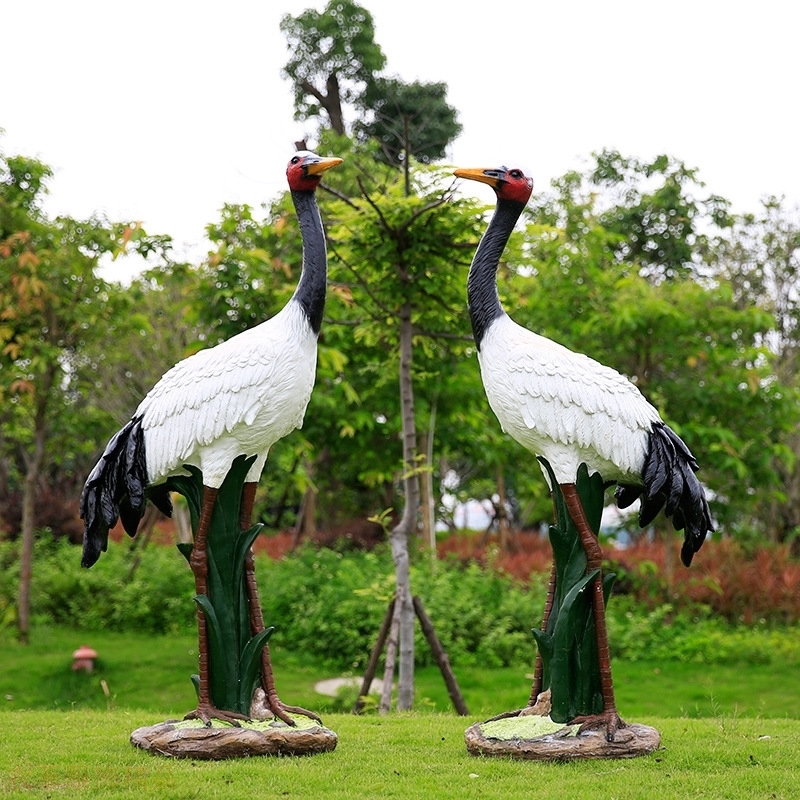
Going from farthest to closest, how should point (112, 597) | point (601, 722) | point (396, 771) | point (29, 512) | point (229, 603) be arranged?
point (112, 597) → point (29, 512) → point (229, 603) → point (601, 722) → point (396, 771)

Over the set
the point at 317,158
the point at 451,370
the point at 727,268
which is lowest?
the point at 451,370

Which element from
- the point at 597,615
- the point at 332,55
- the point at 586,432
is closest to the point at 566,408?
the point at 586,432

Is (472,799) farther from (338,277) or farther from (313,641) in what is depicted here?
(313,641)

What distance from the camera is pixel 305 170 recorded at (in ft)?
18.0

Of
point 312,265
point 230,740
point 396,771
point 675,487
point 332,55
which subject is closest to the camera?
point 396,771

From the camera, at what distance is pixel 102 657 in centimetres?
994

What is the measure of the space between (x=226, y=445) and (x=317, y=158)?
1.61 m

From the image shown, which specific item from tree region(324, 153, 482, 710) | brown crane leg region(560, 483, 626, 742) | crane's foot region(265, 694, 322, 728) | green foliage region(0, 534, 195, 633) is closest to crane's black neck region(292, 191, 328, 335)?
tree region(324, 153, 482, 710)

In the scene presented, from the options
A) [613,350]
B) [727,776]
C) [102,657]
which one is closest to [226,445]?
[727,776]

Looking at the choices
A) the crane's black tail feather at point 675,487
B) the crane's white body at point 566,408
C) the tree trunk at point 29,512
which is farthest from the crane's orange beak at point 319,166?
the tree trunk at point 29,512

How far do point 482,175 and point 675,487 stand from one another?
191 cm

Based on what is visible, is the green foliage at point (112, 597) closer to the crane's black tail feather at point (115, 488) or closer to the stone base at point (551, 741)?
the crane's black tail feather at point (115, 488)

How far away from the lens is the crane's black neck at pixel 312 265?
5309mm

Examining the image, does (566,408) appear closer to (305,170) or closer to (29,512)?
(305,170)
